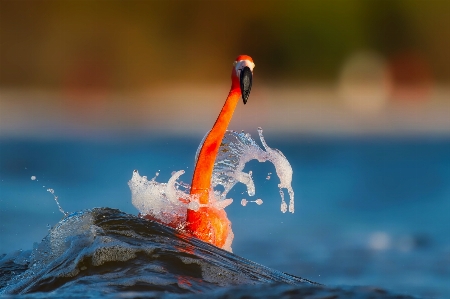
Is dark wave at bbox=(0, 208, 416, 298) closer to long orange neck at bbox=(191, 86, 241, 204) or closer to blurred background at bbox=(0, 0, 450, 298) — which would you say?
long orange neck at bbox=(191, 86, 241, 204)

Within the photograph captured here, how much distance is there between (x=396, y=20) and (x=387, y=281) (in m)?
11.1

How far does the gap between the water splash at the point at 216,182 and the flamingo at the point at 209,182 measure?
0.04m

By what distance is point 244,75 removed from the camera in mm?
4305

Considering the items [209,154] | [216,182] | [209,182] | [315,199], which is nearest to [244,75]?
[209,154]

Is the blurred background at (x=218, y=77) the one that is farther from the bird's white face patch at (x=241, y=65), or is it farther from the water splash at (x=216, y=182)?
the bird's white face patch at (x=241, y=65)

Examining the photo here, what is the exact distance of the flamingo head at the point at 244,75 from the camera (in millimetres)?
4297

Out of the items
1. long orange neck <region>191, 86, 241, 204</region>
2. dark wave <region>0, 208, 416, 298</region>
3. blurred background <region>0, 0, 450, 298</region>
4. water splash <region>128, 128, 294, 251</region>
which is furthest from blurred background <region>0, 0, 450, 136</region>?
dark wave <region>0, 208, 416, 298</region>

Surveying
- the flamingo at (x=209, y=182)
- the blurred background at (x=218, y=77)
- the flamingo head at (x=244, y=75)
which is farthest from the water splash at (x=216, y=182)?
the blurred background at (x=218, y=77)

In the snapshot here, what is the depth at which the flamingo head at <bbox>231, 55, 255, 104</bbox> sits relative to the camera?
14.1 feet

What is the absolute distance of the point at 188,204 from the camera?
445 centimetres

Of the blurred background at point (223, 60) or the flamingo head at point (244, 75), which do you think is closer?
the flamingo head at point (244, 75)

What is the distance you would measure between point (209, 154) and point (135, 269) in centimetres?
123

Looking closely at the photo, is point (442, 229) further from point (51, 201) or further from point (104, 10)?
point (104, 10)

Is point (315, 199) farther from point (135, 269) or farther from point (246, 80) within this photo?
point (135, 269)
